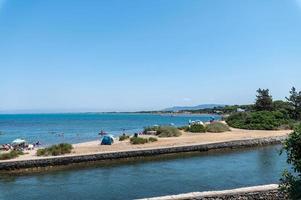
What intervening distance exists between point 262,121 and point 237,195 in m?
40.9

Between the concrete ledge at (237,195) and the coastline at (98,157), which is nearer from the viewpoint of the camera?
the concrete ledge at (237,195)

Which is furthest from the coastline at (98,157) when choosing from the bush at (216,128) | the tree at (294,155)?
the tree at (294,155)

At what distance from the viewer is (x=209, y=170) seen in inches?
1060

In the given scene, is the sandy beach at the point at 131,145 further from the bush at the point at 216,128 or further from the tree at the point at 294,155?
the tree at the point at 294,155

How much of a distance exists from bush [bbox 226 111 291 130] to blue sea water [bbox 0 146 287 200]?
22.5m

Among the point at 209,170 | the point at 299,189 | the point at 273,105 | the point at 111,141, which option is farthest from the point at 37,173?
the point at 273,105

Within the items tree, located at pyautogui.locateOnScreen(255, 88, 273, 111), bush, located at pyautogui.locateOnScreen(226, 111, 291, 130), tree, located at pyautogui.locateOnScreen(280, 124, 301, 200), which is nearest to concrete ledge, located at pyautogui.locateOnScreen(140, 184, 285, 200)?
tree, located at pyautogui.locateOnScreen(280, 124, 301, 200)

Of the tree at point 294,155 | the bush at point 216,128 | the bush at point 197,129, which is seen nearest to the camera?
the tree at point 294,155

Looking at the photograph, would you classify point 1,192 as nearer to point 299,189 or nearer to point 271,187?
point 271,187

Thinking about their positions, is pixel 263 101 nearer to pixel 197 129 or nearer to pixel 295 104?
pixel 295 104

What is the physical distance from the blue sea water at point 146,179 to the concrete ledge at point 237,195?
541cm

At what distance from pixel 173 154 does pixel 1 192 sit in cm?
1491

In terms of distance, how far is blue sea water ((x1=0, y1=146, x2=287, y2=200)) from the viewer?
21406 mm

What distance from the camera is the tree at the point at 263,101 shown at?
68.1 m
